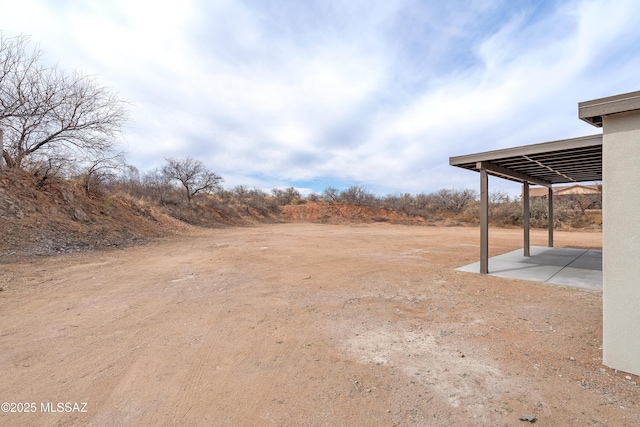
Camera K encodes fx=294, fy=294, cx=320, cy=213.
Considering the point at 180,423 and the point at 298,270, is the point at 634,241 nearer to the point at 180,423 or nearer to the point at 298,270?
the point at 180,423

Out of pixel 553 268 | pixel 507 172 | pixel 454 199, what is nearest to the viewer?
pixel 553 268

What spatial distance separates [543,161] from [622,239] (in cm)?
499

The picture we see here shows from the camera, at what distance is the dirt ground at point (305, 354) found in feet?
7.02

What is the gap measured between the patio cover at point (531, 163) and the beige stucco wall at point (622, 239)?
3.20m

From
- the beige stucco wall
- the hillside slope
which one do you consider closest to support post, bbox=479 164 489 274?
the beige stucco wall

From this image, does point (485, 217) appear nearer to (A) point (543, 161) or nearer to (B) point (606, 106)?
(A) point (543, 161)

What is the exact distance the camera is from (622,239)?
255 centimetres

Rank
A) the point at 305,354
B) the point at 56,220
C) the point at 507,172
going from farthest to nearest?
the point at 56,220
the point at 507,172
the point at 305,354

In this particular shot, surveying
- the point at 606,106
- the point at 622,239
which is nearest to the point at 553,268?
the point at 622,239

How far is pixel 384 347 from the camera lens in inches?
123

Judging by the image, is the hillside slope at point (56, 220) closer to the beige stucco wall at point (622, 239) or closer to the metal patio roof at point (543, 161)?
the beige stucco wall at point (622, 239)

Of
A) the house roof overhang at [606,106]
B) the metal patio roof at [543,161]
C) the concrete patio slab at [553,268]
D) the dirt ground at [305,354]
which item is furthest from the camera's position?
the concrete patio slab at [553,268]

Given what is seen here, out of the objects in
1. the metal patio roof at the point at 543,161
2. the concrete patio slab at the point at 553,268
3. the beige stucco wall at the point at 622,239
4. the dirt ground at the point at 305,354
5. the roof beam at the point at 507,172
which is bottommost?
the dirt ground at the point at 305,354

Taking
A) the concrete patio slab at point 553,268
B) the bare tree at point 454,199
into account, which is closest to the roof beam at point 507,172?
the concrete patio slab at point 553,268
